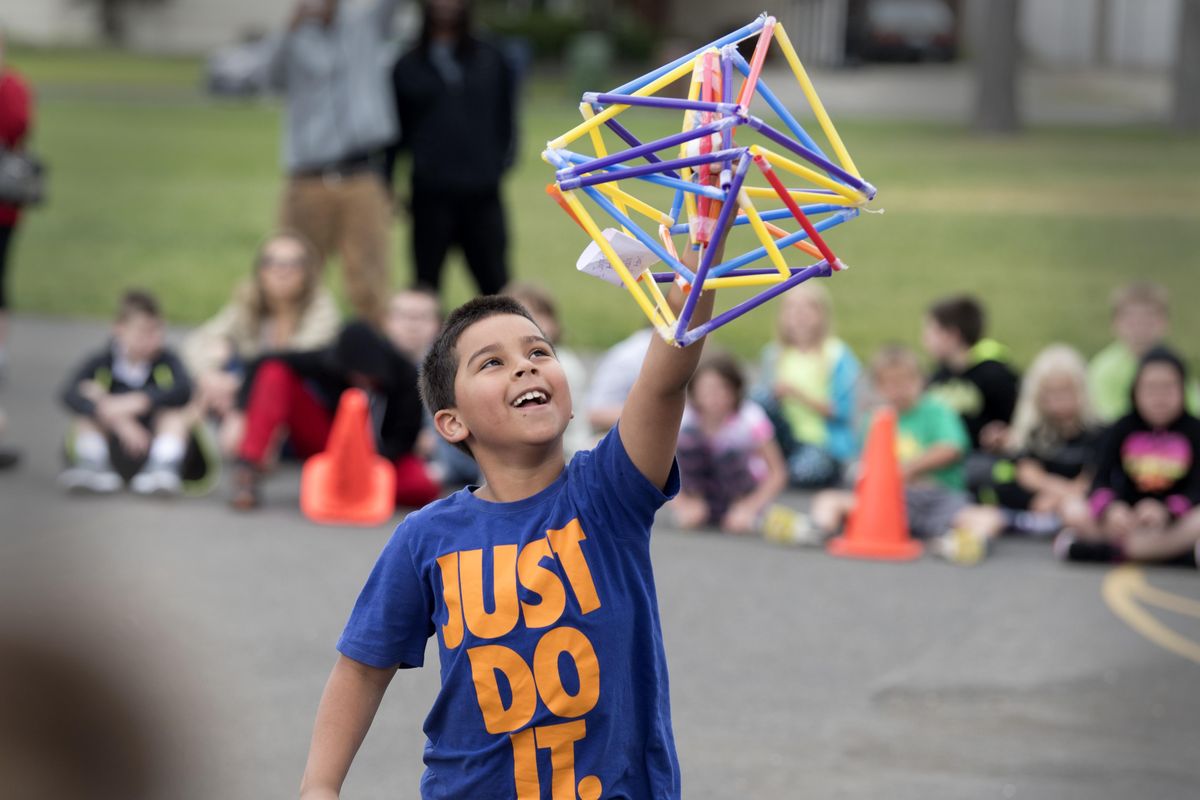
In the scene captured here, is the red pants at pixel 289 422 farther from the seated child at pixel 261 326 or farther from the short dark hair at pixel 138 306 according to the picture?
the short dark hair at pixel 138 306

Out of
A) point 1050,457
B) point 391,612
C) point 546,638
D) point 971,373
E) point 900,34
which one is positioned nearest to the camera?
point 546,638

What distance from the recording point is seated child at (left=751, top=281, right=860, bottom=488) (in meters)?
9.44

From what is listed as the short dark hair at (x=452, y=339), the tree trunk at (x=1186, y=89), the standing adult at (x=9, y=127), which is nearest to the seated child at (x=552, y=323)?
the standing adult at (x=9, y=127)

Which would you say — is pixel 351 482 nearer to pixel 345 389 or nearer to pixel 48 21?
pixel 345 389

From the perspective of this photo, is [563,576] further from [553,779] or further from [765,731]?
[765,731]

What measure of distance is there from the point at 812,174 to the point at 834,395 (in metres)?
6.94

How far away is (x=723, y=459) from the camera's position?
8547mm

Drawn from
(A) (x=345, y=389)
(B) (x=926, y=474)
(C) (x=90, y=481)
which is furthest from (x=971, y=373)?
(C) (x=90, y=481)

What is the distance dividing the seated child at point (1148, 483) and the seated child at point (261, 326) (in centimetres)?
399

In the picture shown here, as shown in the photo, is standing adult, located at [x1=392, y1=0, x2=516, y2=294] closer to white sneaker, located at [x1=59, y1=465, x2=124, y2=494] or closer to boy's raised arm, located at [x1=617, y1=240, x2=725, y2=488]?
white sneaker, located at [x1=59, y1=465, x2=124, y2=494]

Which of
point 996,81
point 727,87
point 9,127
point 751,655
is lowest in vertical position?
Answer: point 751,655

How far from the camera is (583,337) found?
13.8m

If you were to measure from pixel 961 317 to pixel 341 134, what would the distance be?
13.6ft

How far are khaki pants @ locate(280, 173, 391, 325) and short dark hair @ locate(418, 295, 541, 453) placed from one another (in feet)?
26.7
